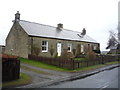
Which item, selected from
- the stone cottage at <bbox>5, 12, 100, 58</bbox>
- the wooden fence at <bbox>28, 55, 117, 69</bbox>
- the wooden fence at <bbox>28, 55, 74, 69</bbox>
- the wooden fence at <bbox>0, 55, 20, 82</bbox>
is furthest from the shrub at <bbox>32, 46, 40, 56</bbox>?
the wooden fence at <bbox>0, 55, 20, 82</bbox>

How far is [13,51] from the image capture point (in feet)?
95.8

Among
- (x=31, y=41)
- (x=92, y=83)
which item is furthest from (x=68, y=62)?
(x=31, y=41)

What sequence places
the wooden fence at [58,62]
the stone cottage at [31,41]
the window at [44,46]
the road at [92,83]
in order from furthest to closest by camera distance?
the window at [44,46], the stone cottage at [31,41], the wooden fence at [58,62], the road at [92,83]

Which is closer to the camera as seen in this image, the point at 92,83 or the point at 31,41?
the point at 92,83

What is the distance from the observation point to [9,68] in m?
11.2

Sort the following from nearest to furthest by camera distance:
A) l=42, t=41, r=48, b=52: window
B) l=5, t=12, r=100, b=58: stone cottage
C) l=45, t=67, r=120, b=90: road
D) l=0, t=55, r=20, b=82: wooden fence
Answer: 1. l=45, t=67, r=120, b=90: road
2. l=0, t=55, r=20, b=82: wooden fence
3. l=5, t=12, r=100, b=58: stone cottage
4. l=42, t=41, r=48, b=52: window

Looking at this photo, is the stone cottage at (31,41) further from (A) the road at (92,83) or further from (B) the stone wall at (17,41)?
(A) the road at (92,83)

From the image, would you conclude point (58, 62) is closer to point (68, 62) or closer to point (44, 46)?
point (68, 62)

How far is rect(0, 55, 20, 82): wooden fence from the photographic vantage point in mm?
10906

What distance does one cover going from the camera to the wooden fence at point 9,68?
35.8 ft

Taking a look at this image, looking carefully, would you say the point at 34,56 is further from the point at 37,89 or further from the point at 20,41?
the point at 37,89

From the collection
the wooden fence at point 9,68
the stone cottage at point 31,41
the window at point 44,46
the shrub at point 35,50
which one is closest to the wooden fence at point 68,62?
the shrub at point 35,50

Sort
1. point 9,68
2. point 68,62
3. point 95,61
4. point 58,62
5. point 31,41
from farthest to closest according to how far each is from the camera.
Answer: point 31,41
point 95,61
point 58,62
point 68,62
point 9,68

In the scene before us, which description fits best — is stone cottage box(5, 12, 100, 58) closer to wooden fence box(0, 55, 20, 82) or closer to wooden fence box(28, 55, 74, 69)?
wooden fence box(28, 55, 74, 69)
